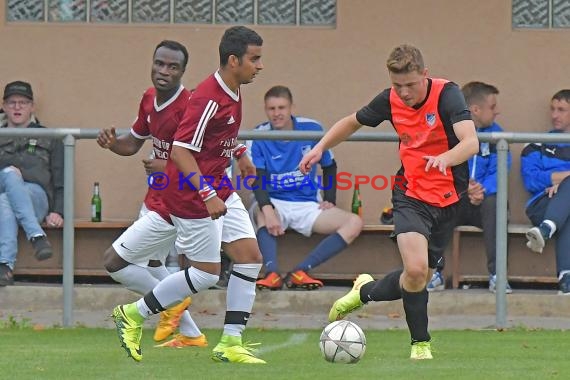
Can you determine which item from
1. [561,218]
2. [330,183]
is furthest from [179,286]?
[561,218]

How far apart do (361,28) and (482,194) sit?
1.93m

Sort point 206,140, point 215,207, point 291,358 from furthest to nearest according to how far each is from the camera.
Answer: point 291,358
point 206,140
point 215,207

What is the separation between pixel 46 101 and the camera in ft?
40.9

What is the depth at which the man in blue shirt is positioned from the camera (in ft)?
37.6

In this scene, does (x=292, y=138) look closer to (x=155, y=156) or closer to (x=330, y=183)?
(x=330, y=183)

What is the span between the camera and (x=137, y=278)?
31.4ft

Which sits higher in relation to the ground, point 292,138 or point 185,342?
point 292,138

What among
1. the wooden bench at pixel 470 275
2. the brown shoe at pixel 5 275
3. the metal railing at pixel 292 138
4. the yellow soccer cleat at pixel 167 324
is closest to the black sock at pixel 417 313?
the yellow soccer cleat at pixel 167 324

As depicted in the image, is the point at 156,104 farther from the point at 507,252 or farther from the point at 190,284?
the point at 507,252

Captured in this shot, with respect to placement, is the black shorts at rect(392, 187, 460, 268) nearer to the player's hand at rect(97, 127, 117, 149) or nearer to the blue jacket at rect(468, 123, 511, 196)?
the player's hand at rect(97, 127, 117, 149)

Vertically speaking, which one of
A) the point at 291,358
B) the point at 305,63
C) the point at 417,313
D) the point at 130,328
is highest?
the point at 305,63

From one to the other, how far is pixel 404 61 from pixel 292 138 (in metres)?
2.69

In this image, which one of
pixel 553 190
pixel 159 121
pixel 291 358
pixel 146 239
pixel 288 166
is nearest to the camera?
pixel 291 358

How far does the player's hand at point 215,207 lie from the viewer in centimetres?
819
